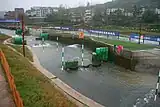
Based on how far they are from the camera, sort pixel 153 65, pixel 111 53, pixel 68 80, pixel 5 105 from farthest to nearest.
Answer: pixel 111 53 < pixel 153 65 < pixel 68 80 < pixel 5 105

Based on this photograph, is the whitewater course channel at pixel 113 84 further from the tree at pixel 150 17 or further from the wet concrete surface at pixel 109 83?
the tree at pixel 150 17

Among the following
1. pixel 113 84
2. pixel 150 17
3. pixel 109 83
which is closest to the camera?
pixel 113 84

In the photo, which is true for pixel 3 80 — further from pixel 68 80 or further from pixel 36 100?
pixel 68 80

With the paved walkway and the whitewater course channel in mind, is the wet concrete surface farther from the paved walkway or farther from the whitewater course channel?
the paved walkway

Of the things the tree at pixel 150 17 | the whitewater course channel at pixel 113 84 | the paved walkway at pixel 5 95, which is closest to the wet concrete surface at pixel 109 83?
the whitewater course channel at pixel 113 84

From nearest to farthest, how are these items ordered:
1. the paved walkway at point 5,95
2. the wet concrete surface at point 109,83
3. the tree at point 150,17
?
the paved walkway at point 5,95 → the wet concrete surface at point 109,83 → the tree at point 150,17

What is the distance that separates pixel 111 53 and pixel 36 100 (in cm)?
2683

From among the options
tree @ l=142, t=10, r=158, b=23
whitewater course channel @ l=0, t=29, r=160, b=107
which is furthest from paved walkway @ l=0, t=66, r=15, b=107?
tree @ l=142, t=10, r=158, b=23

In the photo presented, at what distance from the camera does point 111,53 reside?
1542 inches

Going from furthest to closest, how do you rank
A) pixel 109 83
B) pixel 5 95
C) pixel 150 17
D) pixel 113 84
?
pixel 150 17
pixel 109 83
pixel 113 84
pixel 5 95

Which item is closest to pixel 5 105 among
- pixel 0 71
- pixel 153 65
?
pixel 0 71

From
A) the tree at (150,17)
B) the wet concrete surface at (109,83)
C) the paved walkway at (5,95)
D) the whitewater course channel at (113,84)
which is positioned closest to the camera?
the paved walkway at (5,95)

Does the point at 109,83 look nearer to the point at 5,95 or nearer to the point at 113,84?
the point at 113,84

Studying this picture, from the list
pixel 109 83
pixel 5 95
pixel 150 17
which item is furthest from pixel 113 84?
pixel 150 17
